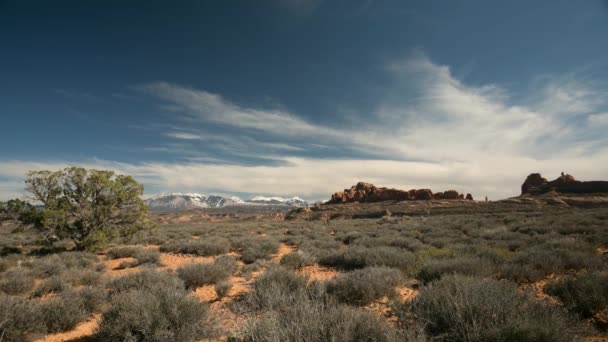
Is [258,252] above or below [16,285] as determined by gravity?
below

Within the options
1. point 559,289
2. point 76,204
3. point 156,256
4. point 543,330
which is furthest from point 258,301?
point 76,204

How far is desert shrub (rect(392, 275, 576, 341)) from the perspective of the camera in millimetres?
2859

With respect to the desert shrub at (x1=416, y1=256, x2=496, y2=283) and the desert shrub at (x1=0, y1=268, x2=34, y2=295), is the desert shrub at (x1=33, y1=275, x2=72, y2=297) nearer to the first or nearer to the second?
the desert shrub at (x1=0, y1=268, x2=34, y2=295)

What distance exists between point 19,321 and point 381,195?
4186 inches

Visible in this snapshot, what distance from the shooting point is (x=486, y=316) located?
340cm

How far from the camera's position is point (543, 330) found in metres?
2.78

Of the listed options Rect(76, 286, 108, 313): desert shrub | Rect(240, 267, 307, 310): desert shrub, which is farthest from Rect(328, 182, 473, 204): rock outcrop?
Rect(76, 286, 108, 313): desert shrub

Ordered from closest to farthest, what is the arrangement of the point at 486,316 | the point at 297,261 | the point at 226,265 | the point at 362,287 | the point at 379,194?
the point at 486,316
the point at 362,287
the point at 226,265
the point at 297,261
the point at 379,194

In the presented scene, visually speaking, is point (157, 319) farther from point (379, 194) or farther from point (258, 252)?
point (379, 194)

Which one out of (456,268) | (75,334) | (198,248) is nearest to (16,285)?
(75,334)

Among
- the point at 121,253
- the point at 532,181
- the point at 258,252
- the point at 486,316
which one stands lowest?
the point at 121,253

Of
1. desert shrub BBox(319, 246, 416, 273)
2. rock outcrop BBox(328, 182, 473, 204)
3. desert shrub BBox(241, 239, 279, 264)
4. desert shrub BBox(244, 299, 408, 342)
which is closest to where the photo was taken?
desert shrub BBox(244, 299, 408, 342)

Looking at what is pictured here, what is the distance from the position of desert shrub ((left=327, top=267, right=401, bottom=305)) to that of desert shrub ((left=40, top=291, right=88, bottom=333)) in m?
5.26

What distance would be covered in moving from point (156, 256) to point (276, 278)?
340 inches
